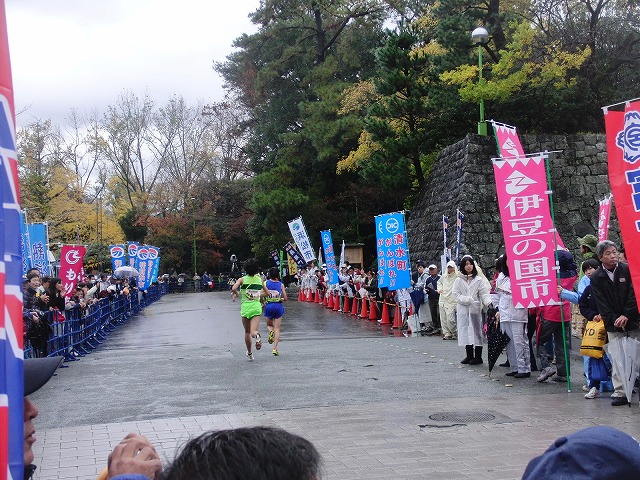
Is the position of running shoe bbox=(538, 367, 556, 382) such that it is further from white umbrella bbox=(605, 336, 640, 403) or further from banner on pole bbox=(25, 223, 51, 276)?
banner on pole bbox=(25, 223, 51, 276)

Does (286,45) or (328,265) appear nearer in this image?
(328,265)

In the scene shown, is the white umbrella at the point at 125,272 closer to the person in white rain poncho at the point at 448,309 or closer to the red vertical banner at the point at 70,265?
the red vertical banner at the point at 70,265

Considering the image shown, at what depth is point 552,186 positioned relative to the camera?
81.8ft

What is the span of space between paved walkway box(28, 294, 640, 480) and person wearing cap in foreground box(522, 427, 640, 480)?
474 cm

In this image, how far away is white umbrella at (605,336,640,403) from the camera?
331 inches

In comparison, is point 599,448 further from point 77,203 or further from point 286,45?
point 77,203

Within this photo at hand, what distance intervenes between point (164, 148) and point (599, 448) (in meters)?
60.9

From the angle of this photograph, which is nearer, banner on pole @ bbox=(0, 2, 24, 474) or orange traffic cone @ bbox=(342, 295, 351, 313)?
banner on pole @ bbox=(0, 2, 24, 474)

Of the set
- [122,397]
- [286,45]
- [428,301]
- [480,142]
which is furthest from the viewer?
[286,45]

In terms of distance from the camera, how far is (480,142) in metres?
24.7

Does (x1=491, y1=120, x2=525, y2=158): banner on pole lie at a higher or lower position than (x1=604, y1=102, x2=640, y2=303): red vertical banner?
higher

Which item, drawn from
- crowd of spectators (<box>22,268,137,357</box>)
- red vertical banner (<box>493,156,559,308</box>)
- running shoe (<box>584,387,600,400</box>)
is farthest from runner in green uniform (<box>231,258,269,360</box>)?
running shoe (<box>584,387,600,400</box>)

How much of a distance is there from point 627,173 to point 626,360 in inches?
92.2

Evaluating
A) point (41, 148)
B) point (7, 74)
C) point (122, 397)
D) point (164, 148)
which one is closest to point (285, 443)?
point (7, 74)
